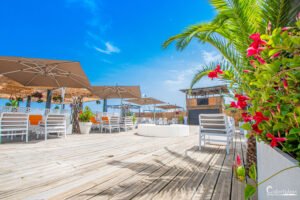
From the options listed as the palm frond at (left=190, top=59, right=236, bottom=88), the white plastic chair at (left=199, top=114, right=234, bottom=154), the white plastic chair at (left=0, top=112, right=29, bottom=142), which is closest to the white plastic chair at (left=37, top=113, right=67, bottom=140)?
the white plastic chair at (left=0, top=112, right=29, bottom=142)

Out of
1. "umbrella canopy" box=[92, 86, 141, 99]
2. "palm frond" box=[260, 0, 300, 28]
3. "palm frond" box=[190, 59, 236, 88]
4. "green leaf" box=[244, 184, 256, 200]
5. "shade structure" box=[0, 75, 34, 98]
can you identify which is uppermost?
"shade structure" box=[0, 75, 34, 98]

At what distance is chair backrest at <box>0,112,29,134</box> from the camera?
13.2 feet

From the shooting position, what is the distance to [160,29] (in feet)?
54.3

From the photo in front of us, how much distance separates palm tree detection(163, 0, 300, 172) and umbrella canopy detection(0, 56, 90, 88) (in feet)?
15.9

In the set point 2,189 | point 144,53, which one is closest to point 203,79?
point 2,189

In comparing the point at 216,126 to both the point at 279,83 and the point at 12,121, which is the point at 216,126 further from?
the point at 12,121

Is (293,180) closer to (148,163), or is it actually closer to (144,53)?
(148,163)

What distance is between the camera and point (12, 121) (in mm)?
4188

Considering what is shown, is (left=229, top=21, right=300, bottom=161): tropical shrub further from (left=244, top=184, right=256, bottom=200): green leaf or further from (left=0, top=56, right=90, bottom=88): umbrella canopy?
(left=0, top=56, right=90, bottom=88): umbrella canopy

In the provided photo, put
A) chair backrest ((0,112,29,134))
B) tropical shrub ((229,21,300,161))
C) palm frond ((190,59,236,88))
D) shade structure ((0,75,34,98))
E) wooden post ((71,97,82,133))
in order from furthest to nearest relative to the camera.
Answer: shade structure ((0,75,34,98)) → wooden post ((71,97,82,133)) → chair backrest ((0,112,29,134)) → palm frond ((190,59,236,88)) → tropical shrub ((229,21,300,161))

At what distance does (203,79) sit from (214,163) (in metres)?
1.70

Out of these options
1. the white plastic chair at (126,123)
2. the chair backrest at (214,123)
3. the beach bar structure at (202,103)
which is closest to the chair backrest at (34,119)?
the white plastic chair at (126,123)

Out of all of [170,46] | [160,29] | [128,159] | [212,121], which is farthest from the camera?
[160,29]

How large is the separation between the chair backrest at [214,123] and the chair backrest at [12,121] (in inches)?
203
